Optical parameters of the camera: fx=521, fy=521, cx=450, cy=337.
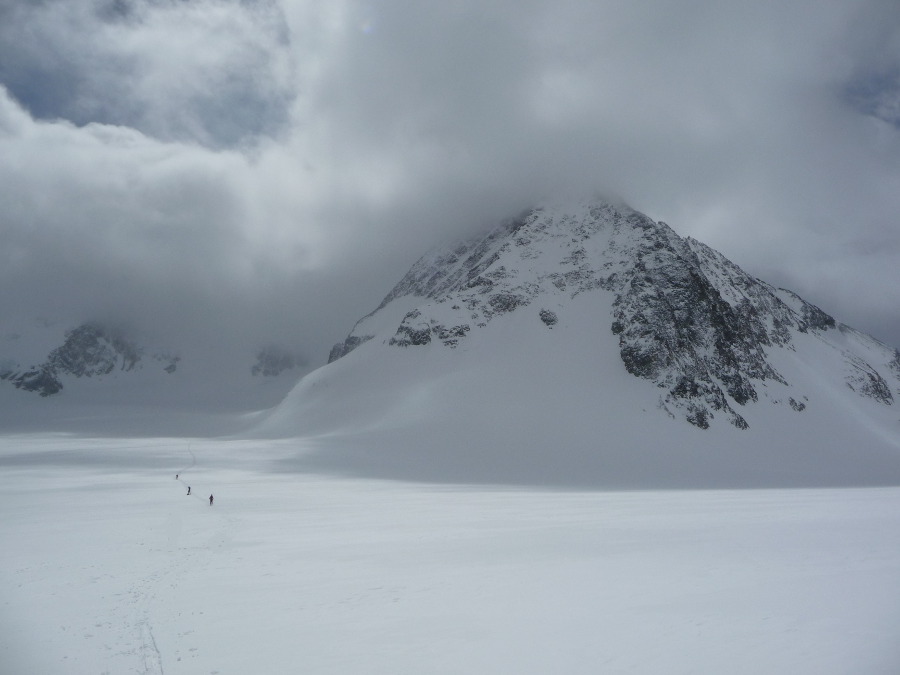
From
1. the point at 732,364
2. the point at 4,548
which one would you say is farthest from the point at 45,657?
the point at 732,364

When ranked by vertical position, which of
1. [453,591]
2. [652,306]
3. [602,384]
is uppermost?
[652,306]

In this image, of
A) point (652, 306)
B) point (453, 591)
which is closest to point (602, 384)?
point (652, 306)

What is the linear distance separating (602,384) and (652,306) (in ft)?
62.9

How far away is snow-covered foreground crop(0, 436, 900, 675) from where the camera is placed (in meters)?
10.0

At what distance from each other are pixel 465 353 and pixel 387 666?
285 feet

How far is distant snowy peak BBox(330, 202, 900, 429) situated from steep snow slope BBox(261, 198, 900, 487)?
13.6 inches

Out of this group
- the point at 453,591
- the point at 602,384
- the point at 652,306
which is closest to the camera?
the point at 453,591

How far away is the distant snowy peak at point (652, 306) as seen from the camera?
3438 inches

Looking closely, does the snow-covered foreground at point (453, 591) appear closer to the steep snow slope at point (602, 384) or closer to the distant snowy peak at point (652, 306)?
the steep snow slope at point (602, 384)

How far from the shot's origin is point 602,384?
84750 millimetres

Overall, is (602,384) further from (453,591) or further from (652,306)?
(453,591)

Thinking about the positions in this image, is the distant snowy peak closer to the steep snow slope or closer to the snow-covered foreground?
the steep snow slope

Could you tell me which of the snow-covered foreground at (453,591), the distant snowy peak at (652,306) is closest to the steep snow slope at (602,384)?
the distant snowy peak at (652,306)

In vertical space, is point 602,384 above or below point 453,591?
above
